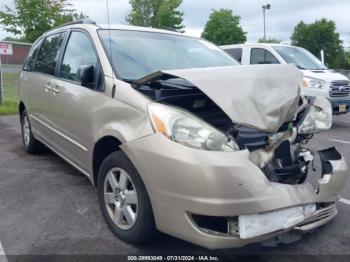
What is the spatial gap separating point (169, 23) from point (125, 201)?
115ft

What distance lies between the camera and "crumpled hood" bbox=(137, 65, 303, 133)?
106 inches

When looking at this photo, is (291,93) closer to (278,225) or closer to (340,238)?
(278,225)

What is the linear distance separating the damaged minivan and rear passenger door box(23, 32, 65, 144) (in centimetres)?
71

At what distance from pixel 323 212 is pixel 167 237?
1.18m

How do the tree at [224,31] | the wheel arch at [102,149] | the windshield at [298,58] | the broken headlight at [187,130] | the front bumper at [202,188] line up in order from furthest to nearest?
the tree at [224,31]
the windshield at [298,58]
the wheel arch at [102,149]
the broken headlight at [187,130]
the front bumper at [202,188]

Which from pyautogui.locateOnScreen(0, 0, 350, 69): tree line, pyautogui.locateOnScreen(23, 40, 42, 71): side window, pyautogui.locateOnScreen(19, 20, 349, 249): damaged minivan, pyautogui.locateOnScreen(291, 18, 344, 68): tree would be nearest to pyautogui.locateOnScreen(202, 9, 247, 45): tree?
pyautogui.locateOnScreen(0, 0, 350, 69): tree line

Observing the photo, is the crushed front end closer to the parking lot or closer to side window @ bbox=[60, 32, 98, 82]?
the parking lot

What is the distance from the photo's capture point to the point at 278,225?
2.55 metres

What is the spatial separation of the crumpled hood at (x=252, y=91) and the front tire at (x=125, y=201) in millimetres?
679

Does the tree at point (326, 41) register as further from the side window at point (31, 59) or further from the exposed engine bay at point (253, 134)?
the exposed engine bay at point (253, 134)

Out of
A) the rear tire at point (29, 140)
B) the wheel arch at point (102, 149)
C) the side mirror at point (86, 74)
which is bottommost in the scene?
the rear tire at point (29, 140)

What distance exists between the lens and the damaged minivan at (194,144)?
8.17ft

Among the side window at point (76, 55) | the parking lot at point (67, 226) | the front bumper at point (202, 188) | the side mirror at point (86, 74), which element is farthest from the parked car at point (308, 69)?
the front bumper at point (202, 188)

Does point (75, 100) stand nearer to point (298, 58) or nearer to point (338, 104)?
point (338, 104)
